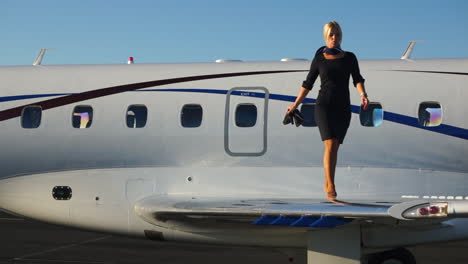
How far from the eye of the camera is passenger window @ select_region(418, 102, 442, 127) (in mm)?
8742

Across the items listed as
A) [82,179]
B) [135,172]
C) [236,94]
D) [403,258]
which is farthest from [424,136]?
[82,179]

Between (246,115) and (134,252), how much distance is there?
4938 millimetres

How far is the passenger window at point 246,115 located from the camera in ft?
30.1

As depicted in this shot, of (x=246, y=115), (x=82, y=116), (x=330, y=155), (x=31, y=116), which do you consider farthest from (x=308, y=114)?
(x=31, y=116)

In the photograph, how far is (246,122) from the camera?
9195 millimetres

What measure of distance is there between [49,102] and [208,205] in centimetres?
318

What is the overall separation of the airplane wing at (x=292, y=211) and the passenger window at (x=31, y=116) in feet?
7.01

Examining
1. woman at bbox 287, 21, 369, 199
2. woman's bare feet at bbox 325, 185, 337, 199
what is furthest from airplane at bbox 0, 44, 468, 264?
woman at bbox 287, 21, 369, 199

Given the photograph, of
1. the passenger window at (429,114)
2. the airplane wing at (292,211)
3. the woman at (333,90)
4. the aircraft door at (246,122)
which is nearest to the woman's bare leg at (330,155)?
the woman at (333,90)

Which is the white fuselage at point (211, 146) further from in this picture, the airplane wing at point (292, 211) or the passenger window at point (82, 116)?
the airplane wing at point (292, 211)

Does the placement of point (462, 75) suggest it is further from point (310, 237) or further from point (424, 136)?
point (310, 237)

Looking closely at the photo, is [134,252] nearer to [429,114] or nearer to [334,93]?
[429,114]

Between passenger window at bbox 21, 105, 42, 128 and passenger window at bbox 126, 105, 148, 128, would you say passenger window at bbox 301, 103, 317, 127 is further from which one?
passenger window at bbox 21, 105, 42, 128

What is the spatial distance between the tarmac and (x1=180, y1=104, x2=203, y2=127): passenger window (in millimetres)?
2914
